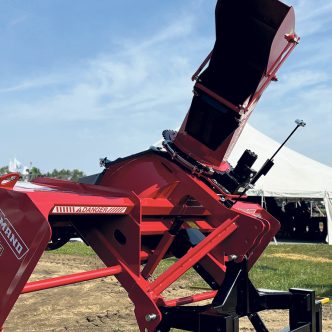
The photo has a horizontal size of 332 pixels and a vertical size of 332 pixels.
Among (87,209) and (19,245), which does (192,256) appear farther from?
(19,245)

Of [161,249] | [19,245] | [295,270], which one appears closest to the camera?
[19,245]

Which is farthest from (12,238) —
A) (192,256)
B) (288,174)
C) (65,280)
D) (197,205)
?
(288,174)

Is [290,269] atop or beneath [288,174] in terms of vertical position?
beneath

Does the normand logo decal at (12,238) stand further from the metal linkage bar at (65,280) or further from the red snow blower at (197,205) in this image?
the metal linkage bar at (65,280)

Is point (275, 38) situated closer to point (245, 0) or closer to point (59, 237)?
point (245, 0)

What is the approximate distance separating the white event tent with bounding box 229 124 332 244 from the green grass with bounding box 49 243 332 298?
204 centimetres

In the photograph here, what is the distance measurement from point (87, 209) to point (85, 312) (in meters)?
4.04

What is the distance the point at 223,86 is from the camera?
3.51 m

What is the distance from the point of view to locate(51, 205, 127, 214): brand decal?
9.07 ft

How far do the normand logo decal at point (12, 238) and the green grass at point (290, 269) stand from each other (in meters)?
3.86

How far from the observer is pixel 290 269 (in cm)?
1103

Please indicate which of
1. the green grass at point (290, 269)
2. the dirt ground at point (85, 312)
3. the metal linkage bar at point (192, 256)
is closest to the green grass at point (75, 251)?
the green grass at point (290, 269)

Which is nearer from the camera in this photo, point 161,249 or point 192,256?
point 192,256

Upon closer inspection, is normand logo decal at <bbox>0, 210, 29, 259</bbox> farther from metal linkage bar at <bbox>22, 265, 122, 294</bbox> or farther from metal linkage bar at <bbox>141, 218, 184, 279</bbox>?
metal linkage bar at <bbox>141, 218, 184, 279</bbox>
